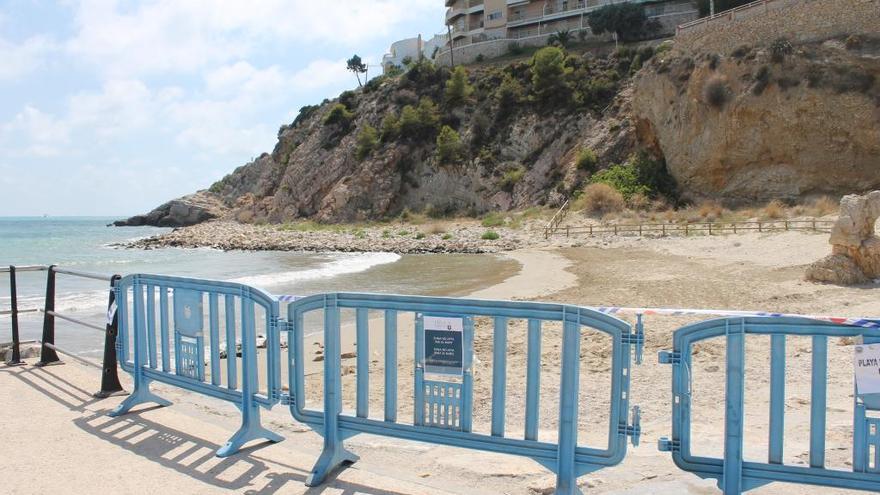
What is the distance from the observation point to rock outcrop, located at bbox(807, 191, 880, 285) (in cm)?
1406

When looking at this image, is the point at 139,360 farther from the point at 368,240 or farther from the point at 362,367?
the point at 368,240

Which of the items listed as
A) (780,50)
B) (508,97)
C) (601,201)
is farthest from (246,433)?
(508,97)

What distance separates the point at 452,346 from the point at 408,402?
10.4 feet

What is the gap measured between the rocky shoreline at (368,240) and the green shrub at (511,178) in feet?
23.8

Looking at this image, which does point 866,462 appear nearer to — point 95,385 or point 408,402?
point 408,402

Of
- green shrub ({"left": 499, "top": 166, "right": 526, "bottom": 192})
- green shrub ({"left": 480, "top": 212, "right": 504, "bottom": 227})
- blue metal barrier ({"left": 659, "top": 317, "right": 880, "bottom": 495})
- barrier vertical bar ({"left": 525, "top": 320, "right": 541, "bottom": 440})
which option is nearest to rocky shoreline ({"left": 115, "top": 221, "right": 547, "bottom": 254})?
green shrub ({"left": 480, "top": 212, "right": 504, "bottom": 227})

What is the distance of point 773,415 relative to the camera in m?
3.43

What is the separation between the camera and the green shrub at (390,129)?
205 feet

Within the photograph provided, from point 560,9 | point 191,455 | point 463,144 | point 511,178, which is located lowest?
point 191,455

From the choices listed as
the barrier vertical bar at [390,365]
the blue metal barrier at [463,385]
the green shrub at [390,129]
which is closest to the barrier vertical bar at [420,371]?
the blue metal barrier at [463,385]

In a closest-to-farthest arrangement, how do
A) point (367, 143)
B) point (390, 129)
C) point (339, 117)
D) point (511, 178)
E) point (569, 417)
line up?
point (569, 417) → point (511, 178) → point (367, 143) → point (390, 129) → point (339, 117)

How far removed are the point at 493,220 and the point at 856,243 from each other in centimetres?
3304

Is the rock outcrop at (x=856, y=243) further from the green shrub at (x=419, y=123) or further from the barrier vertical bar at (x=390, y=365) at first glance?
the green shrub at (x=419, y=123)

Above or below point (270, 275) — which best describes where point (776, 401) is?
above
